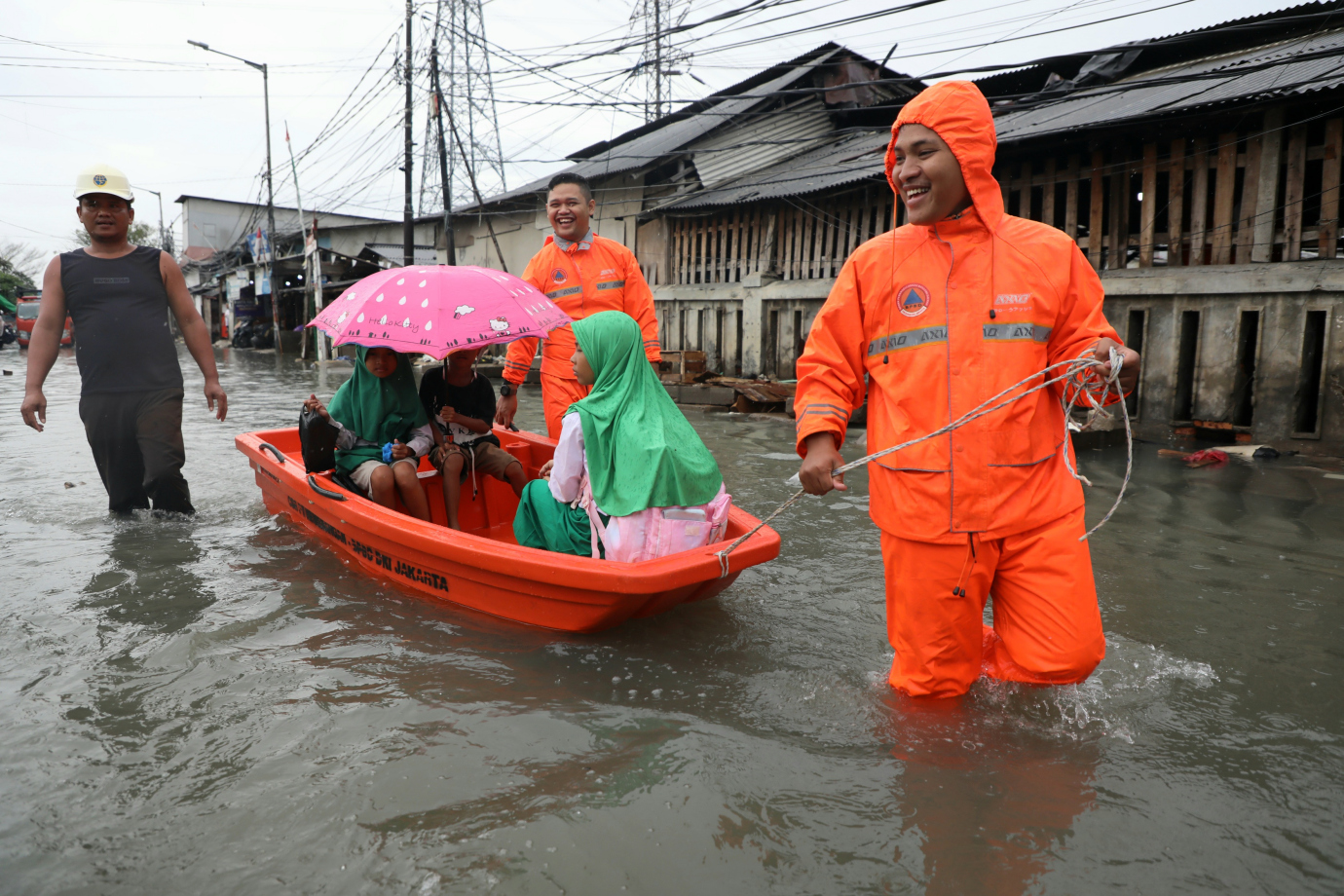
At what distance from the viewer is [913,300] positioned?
2619 mm

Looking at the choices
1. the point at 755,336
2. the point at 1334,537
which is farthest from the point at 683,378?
the point at 1334,537

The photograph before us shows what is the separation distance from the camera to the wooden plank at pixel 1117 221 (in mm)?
9389

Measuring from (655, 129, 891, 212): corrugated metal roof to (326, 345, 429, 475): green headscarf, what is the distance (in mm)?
7909

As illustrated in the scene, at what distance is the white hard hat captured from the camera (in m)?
4.68

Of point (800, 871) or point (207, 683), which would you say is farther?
point (207, 683)

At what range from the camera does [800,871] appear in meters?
2.16

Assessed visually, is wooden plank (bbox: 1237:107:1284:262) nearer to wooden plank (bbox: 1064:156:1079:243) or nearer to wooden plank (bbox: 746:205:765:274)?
wooden plank (bbox: 1064:156:1079:243)

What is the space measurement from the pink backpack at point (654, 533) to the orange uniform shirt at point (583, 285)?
212 cm

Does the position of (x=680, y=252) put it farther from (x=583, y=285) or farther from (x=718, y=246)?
(x=583, y=285)

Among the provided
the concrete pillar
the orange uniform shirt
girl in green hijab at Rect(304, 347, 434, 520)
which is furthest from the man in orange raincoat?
the concrete pillar

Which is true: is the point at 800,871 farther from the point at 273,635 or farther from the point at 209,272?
the point at 209,272

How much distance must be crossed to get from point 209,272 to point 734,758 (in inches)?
1881

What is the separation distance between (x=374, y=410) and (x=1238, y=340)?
8.40 meters

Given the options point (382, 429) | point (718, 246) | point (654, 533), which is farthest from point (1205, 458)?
Answer: point (718, 246)
